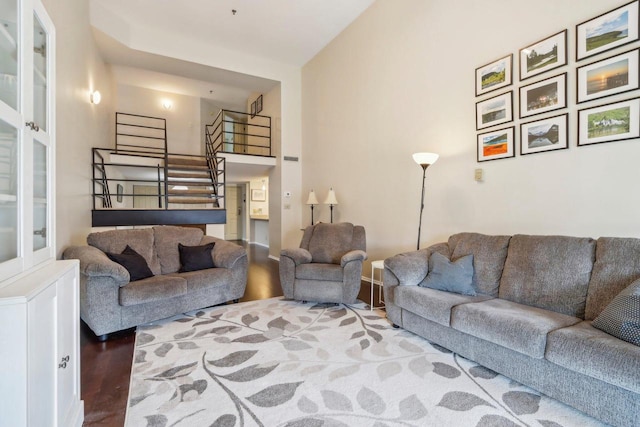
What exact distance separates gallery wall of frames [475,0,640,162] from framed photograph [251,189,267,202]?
22.7 feet

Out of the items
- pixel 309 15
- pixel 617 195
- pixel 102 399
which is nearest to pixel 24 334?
pixel 102 399

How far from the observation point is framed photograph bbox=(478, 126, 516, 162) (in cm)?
290

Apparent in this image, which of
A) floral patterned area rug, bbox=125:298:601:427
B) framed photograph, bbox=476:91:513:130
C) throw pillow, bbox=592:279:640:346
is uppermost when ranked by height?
framed photograph, bbox=476:91:513:130

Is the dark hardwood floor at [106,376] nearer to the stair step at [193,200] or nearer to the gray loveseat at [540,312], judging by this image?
the gray loveseat at [540,312]

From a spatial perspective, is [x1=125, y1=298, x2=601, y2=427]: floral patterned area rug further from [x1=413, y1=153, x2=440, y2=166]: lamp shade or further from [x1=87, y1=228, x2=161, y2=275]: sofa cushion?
[x1=413, y1=153, x2=440, y2=166]: lamp shade

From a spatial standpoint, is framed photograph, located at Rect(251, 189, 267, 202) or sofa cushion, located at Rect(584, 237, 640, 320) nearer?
sofa cushion, located at Rect(584, 237, 640, 320)

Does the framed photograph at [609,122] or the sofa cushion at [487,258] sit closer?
the framed photograph at [609,122]

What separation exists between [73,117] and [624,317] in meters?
5.00

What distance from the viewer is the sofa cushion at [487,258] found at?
265cm

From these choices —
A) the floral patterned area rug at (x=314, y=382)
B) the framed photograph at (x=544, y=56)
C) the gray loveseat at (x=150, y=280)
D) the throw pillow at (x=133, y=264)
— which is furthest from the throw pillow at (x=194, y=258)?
the framed photograph at (x=544, y=56)

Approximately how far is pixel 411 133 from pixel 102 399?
12.9 ft

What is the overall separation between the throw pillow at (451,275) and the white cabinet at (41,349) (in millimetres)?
2566

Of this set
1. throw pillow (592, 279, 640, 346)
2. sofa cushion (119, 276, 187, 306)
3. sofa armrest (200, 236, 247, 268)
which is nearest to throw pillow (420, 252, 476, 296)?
throw pillow (592, 279, 640, 346)

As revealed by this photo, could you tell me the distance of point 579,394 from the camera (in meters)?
1.66
